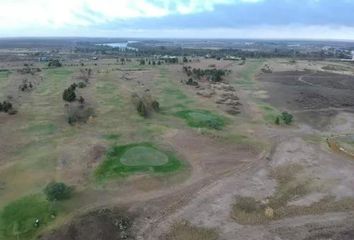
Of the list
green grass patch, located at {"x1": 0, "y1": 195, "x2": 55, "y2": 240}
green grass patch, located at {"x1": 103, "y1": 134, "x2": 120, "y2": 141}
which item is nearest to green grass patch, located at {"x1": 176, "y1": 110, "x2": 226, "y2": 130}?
green grass patch, located at {"x1": 103, "y1": 134, "x2": 120, "y2": 141}

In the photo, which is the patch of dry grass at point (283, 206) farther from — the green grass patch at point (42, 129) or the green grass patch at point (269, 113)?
the green grass patch at point (42, 129)

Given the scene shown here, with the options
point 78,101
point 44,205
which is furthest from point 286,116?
point 44,205

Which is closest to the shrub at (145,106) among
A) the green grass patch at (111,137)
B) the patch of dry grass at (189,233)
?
the green grass patch at (111,137)

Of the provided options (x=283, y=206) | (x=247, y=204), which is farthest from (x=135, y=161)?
(x=283, y=206)

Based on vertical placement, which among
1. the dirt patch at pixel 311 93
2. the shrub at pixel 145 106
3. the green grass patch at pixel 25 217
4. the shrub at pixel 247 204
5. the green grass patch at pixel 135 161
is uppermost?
the shrub at pixel 145 106

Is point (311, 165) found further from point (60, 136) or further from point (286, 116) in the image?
point (60, 136)

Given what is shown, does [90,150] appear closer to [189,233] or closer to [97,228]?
[97,228]

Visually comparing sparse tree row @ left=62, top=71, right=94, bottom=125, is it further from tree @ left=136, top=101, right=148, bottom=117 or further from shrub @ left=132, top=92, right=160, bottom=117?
shrub @ left=132, top=92, right=160, bottom=117
